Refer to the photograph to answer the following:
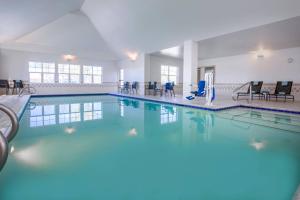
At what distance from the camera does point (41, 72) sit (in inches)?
382

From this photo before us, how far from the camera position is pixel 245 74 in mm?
8492

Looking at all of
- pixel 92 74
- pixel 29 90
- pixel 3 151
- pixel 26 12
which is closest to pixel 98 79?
pixel 92 74

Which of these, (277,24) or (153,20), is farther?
(153,20)

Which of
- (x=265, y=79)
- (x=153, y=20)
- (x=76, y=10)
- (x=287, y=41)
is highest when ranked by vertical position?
(x=76, y=10)

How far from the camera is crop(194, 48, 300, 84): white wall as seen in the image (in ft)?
23.3

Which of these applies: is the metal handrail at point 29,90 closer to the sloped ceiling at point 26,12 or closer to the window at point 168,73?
the sloped ceiling at point 26,12

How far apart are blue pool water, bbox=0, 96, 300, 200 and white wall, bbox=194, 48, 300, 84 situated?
216 inches

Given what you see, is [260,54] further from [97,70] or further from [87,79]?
[87,79]

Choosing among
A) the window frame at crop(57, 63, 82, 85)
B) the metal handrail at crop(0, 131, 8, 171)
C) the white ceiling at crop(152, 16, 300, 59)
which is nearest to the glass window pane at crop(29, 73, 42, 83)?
the window frame at crop(57, 63, 82, 85)

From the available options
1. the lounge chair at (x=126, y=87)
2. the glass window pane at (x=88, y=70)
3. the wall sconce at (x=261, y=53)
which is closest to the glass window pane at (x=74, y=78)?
the glass window pane at (x=88, y=70)

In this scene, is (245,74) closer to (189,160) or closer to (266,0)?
(266,0)

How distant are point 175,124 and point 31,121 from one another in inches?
112

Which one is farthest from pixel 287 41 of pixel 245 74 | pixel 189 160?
pixel 189 160

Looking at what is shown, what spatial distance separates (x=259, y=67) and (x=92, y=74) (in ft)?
29.3
